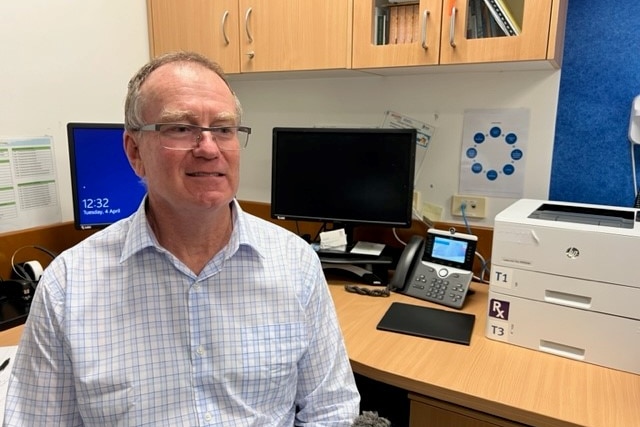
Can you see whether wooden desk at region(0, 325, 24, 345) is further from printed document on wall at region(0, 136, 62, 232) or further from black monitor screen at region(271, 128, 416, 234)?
black monitor screen at region(271, 128, 416, 234)

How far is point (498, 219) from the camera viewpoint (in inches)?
51.9

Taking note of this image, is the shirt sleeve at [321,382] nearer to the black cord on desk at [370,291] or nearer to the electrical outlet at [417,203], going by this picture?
the black cord on desk at [370,291]

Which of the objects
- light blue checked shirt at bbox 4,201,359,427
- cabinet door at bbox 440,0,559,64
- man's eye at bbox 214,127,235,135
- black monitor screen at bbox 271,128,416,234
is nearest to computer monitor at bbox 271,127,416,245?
black monitor screen at bbox 271,128,416,234

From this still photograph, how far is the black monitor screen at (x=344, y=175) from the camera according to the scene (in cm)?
173

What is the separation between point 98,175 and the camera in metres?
1.78

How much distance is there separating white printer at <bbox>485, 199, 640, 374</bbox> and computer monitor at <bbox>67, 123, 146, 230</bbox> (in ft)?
4.07

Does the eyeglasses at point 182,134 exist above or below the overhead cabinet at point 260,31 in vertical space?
below

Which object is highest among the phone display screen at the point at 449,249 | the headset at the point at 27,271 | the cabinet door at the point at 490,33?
the cabinet door at the point at 490,33

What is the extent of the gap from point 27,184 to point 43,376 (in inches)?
45.5

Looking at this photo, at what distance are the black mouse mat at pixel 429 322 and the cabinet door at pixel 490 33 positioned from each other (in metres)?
0.79

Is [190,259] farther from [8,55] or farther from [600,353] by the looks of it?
[8,55]

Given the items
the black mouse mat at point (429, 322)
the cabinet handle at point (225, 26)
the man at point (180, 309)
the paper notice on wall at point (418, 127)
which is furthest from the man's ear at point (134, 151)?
the paper notice on wall at point (418, 127)

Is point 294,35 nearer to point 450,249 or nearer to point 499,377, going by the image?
point 450,249

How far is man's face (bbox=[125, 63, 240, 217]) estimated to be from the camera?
928 mm
